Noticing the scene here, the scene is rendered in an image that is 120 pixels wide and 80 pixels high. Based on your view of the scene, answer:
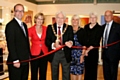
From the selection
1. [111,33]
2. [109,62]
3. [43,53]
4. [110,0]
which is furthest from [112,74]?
[110,0]

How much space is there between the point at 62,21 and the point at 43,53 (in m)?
0.72

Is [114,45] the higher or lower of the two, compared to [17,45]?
lower

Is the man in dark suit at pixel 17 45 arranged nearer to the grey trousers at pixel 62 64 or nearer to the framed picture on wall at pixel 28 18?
the grey trousers at pixel 62 64

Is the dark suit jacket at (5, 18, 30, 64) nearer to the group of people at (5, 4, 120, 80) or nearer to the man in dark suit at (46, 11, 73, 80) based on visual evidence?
the group of people at (5, 4, 120, 80)

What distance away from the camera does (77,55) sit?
3.79 m

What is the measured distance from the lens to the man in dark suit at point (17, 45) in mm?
2799

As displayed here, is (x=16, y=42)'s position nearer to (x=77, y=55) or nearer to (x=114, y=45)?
(x=77, y=55)

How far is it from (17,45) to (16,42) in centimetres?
5

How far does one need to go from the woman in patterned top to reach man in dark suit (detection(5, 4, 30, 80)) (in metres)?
1.08

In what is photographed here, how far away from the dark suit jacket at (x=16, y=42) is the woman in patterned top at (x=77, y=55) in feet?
3.66

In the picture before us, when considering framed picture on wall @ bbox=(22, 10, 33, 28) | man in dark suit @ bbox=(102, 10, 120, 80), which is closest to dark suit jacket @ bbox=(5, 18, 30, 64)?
man in dark suit @ bbox=(102, 10, 120, 80)

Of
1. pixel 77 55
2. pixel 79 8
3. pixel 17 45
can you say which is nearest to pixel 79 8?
pixel 79 8

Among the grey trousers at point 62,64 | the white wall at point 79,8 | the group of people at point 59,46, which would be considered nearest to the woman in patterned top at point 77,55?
the group of people at point 59,46

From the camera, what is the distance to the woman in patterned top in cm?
368
